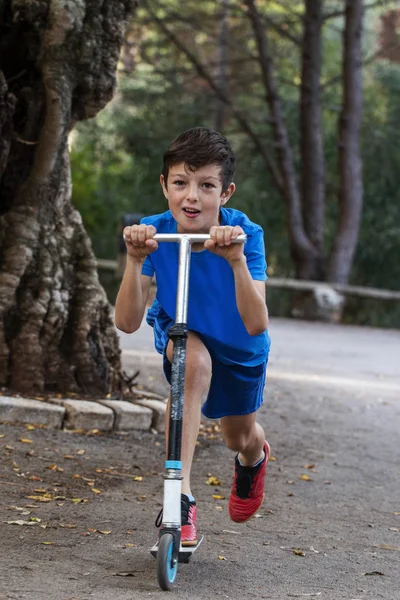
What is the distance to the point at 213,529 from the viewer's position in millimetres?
4984

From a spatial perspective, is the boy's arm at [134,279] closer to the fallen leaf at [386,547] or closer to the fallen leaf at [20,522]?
the fallen leaf at [20,522]

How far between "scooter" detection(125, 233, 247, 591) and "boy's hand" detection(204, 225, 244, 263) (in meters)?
0.03

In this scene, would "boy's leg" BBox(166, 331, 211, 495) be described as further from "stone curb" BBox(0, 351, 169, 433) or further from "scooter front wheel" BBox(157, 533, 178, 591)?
"stone curb" BBox(0, 351, 169, 433)

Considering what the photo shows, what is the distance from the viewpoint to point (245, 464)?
499 centimetres

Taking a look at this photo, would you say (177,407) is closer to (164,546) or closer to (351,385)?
(164,546)

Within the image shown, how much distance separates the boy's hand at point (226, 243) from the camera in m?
3.90

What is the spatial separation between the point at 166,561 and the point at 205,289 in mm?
1150

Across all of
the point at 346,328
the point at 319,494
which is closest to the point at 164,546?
the point at 319,494

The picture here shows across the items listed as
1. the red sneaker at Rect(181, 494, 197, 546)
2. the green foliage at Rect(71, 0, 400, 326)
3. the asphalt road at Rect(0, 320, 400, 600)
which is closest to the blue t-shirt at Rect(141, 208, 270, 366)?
the red sneaker at Rect(181, 494, 197, 546)

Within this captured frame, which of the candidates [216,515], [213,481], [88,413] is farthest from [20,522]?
[88,413]

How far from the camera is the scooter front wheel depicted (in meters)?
3.69

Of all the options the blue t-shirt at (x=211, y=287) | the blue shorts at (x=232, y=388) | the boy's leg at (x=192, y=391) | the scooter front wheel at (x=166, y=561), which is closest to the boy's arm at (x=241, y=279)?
the blue t-shirt at (x=211, y=287)

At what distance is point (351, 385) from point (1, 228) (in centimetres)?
475

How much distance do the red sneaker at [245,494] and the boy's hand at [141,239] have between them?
4.48ft
